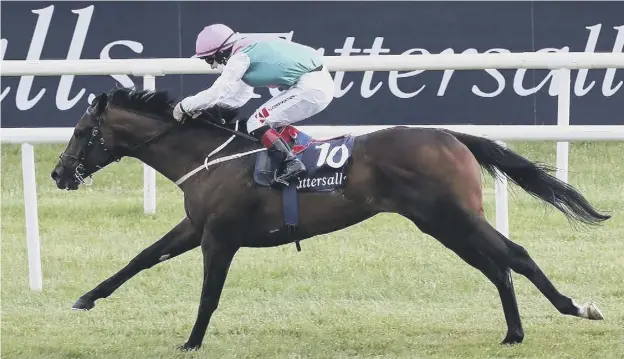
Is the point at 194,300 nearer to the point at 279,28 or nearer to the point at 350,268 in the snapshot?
the point at 350,268

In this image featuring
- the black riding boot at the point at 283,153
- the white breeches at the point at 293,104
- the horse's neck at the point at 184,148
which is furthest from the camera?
the horse's neck at the point at 184,148

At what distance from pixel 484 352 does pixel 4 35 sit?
6.87 metres

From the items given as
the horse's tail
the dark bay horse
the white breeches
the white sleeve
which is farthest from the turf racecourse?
the white sleeve

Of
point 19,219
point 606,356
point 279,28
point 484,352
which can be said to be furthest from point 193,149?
point 279,28

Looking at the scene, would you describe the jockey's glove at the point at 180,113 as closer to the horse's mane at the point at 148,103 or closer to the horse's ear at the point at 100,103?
the horse's mane at the point at 148,103

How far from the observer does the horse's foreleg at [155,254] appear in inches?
247

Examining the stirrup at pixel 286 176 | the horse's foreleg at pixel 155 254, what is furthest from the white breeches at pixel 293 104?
the horse's foreleg at pixel 155 254

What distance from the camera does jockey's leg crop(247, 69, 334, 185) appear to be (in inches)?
235

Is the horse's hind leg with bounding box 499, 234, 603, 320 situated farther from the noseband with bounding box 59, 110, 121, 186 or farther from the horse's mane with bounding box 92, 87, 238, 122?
the noseband with bounding box 59, 110, 121, 186

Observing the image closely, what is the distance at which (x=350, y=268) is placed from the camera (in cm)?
767

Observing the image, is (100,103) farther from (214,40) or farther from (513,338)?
(513,338)

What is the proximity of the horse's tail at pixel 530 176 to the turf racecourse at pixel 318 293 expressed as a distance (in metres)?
0.63

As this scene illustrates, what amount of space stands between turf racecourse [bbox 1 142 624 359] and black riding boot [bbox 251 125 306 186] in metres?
0.85

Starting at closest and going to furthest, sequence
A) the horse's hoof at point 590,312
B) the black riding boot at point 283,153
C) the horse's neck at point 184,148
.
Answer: the horse's hoof at point 590,312, the black riding boot at point 283,153, the horse's neck at point 184,148
